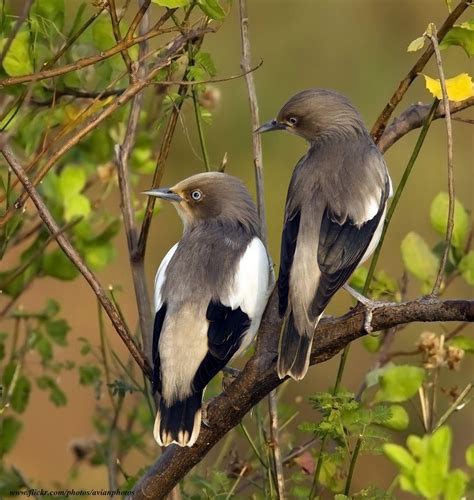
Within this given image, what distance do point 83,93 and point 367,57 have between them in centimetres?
826

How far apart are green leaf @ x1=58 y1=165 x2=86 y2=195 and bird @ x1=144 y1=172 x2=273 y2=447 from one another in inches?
14.8

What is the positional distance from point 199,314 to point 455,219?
109 cm

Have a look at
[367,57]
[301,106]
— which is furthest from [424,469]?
[367,57]

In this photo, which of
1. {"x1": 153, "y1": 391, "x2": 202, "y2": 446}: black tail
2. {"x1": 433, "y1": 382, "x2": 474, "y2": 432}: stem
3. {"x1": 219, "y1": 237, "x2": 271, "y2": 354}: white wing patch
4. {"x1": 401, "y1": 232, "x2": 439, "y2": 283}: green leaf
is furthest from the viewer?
{"x1": 401, "y1": 232, "x2": 439, "y2": 283}: green leaf

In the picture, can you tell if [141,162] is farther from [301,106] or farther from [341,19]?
[341,19]

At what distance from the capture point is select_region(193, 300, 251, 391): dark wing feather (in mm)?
4273

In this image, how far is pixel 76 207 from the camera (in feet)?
15.8

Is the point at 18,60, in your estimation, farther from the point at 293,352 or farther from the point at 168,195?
the point at 293,352

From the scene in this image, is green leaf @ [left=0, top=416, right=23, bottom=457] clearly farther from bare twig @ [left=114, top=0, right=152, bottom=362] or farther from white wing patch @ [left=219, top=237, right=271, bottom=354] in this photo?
white wing patch @ [left=219, top=237, right=271, bottom=354]

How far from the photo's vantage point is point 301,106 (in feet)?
17.2

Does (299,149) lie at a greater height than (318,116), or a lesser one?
greater

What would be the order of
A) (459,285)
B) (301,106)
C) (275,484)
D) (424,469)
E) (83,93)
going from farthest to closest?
(459,285) → (301,106) → (83,93) → (275,484) → (424,469)

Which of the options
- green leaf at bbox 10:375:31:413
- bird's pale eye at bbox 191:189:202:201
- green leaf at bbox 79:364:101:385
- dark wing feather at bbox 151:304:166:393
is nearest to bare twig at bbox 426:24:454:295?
dark wing feather at bbox 151:304:166:393

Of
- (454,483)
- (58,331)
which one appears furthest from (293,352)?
(58,331)
